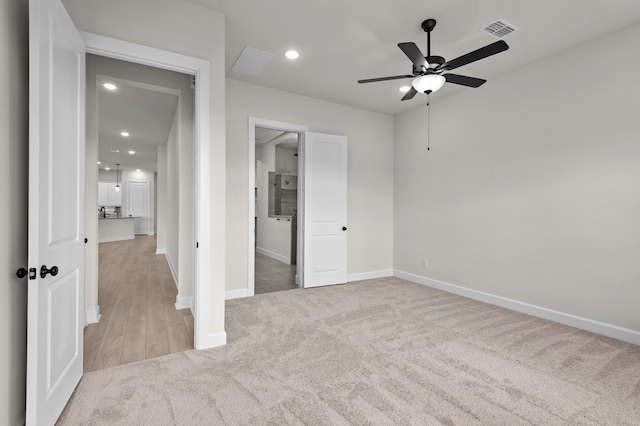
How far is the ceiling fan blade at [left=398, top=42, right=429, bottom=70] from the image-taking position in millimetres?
2274

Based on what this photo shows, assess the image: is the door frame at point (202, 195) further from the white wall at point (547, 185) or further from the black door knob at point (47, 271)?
the white wall at point (547, 185)

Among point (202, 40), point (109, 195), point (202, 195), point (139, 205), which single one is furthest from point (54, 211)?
point (109, 195)

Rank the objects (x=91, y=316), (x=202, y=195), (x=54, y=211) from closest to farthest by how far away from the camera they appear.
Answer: (x=54, y=211) < (x=202, y=195) < (x=91, y=316)

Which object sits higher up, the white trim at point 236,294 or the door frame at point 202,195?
the door frame at point 202,195

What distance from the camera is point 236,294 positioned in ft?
13.3

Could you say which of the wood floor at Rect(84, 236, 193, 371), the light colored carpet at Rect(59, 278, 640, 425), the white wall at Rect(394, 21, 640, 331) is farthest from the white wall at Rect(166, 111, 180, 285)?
the white wall at Rect(394, 21, 640, 331)

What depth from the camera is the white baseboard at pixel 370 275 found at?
5055mm

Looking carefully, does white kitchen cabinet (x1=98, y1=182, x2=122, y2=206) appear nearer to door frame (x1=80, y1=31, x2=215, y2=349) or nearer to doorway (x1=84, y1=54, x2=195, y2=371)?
doorway (x1=84, y1=54, x2=195, y2=371)

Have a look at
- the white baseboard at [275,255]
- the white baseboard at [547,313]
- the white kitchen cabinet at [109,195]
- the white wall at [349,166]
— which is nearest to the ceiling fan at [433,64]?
the white wall at [349,166]

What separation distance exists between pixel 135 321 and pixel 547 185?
4863mm

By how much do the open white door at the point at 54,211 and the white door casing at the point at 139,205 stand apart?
1209 cm

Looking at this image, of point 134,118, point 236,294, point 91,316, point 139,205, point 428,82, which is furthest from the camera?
point 139,205

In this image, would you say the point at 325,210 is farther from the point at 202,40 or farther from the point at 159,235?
the point at 159,235

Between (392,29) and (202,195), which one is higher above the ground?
(392,29)
